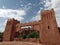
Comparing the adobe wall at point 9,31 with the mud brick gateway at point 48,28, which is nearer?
the mud brick gateway at point 48,28

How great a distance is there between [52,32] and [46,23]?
1.72 metres

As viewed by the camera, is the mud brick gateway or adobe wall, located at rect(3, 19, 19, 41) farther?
adobe wall, located at rect(3, 19, 19, 41)

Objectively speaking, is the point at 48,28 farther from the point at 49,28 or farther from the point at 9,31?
the point at 9,31

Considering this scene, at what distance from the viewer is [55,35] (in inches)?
684

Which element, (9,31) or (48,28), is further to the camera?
(9,31)

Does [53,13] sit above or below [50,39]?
above

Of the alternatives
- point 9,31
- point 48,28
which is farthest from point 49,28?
point 9,31

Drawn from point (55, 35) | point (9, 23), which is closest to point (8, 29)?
point (9, 23)

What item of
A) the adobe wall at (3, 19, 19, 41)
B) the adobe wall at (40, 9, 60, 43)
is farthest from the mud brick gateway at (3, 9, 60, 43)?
the adobe wall at (3, 19, 19, 41)

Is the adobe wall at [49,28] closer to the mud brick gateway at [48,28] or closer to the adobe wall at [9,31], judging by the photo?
the mud brick gateway at [48,28]

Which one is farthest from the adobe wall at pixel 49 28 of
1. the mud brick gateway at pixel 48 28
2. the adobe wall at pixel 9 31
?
the adobe wall at pixel 9 31

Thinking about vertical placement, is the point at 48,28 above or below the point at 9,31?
above

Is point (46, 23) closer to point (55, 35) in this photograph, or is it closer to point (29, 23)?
point (55, 35)

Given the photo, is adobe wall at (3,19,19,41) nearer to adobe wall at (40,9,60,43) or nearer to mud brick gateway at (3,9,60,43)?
mud brick gateway at (3,9,60,43)
